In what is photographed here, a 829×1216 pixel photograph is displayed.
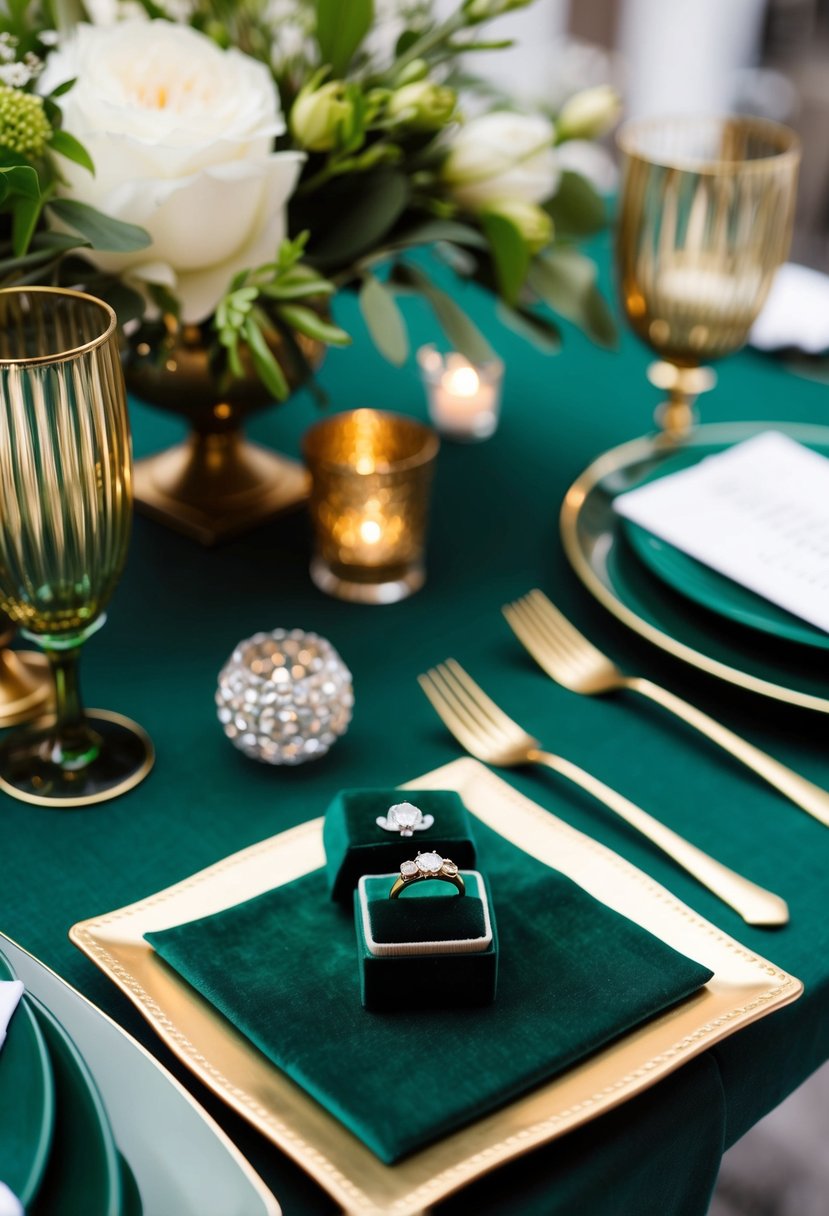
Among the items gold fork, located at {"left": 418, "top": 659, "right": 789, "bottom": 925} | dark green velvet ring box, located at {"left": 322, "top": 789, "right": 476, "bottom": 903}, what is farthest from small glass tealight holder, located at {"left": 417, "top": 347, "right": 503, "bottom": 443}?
dark green velvet ring box, located at {"left": 322, "top": 789, "right": 476, "bottom": 903}

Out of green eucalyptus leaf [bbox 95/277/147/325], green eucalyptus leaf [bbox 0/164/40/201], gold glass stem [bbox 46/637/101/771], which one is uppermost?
green eucalyptus leaf [bbox 0/164/40/201]

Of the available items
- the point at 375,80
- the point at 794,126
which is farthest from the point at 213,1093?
the point at 794,126

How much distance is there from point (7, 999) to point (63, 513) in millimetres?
246

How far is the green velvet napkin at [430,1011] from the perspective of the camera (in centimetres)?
51

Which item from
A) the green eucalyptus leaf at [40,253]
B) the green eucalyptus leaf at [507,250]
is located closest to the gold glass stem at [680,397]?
the green eucalyptus leaf at [507,250]

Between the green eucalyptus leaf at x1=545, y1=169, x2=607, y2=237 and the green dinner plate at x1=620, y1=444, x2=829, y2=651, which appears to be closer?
the green dinner plate at x1=620, y1=444, x2=829, y2=651

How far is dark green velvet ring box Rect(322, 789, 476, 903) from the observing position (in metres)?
0.60

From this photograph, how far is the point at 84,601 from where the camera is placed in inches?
26.8

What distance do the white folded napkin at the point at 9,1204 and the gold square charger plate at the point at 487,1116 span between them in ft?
0.34

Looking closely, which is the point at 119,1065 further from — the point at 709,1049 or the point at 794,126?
the point at 794,126

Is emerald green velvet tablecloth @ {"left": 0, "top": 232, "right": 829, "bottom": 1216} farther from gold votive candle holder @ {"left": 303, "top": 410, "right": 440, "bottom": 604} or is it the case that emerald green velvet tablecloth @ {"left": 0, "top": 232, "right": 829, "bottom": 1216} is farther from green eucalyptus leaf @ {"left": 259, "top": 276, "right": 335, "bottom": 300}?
green eucalyptus leaf @ {"left": 259, "top": 276, "right": 335, "bottom": 300}

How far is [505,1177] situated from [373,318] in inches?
21.7

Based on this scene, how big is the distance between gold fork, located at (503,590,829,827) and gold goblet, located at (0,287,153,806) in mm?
278

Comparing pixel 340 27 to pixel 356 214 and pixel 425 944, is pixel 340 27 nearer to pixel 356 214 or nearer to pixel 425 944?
pixel 356 214
